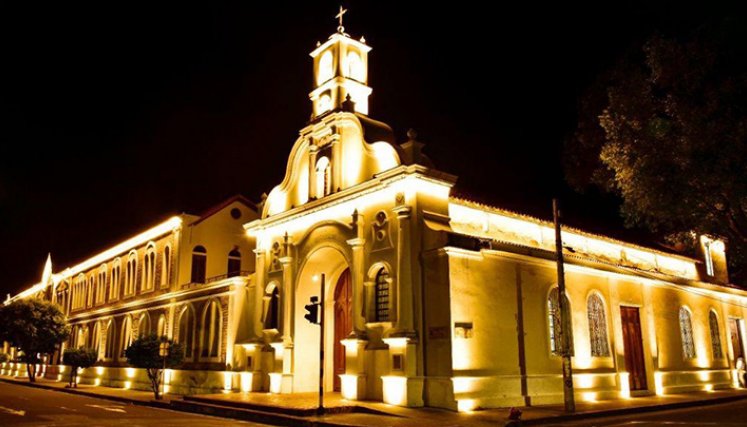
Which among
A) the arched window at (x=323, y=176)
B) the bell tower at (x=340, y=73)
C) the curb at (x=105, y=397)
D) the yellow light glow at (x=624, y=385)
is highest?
the bell tower at (x=340, y=73)

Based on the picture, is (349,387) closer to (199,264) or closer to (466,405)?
(466,405)

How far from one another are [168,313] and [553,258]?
19993 millimetres

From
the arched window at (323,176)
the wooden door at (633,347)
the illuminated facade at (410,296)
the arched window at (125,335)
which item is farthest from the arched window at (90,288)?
the wooden door at (633,347)

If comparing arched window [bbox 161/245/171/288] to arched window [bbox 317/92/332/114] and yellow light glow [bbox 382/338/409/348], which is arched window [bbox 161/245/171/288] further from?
yellow light glow [bbox 382/338/409/348]

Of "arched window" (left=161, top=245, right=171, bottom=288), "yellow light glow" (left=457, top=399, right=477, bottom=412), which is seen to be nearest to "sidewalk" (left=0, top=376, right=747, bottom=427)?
"yellow light glow" (left=457, top=399, right=477, bottom=412)

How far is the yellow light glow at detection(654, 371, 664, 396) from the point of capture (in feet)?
79.3

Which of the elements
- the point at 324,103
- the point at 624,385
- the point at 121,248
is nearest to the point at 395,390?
the point at 624,385

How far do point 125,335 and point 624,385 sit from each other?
2725 centimetres

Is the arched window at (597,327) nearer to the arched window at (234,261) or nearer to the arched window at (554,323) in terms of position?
the arched window at (554,323)

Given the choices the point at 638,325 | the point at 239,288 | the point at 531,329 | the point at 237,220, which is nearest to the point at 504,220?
the point at 531,329

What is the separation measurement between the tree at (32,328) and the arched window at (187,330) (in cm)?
1435

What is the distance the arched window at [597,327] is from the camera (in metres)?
22.6

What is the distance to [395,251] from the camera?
19.9 metres

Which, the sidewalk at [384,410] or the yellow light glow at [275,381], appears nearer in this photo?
the sidewalk at [384,410]
